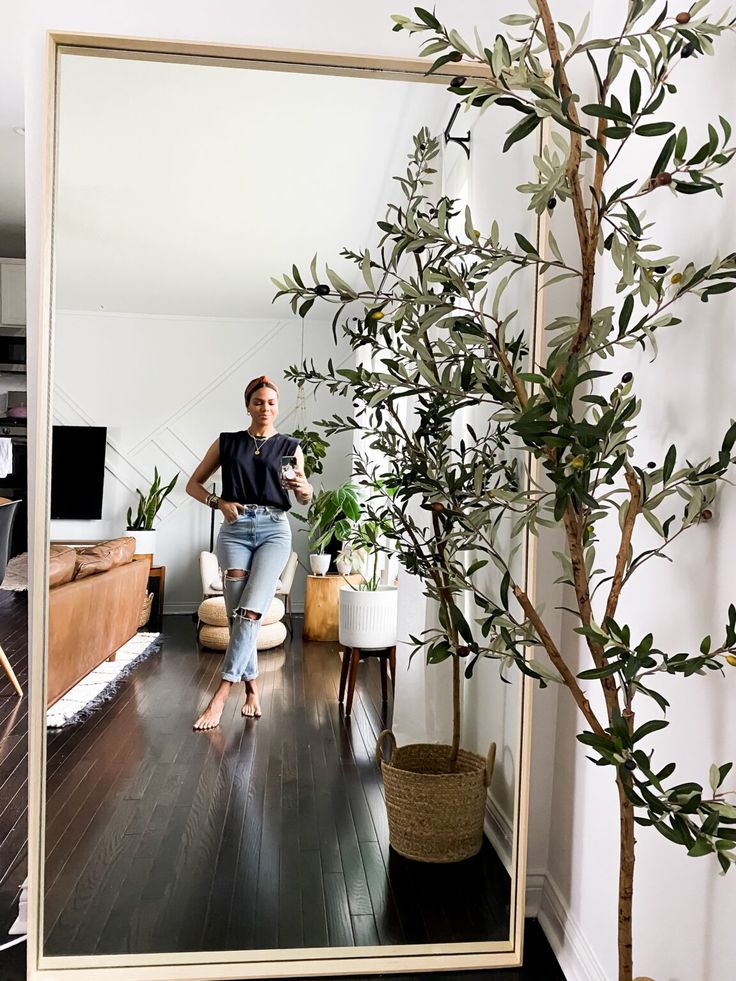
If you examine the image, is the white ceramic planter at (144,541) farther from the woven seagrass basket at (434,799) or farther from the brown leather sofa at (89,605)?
the woven seagrass basket at (434,799)

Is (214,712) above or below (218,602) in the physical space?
below

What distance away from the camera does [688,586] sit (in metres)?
1.48

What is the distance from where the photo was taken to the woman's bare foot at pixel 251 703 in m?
2.07

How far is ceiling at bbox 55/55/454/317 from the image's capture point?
1.98 m

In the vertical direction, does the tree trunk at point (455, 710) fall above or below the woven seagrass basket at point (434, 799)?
above

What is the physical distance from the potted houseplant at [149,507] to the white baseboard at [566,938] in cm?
132

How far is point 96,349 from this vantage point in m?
2.04

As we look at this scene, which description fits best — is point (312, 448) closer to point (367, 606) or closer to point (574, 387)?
point (367, 606)

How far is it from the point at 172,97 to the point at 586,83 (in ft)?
3.19

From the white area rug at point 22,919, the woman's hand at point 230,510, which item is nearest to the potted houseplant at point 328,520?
the woman's hand at point 230,510

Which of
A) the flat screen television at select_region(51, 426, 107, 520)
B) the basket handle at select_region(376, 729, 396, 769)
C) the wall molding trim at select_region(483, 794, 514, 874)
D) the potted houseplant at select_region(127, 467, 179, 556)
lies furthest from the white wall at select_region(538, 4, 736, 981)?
the flat screen television at select_region(51, 426, 107, 520)

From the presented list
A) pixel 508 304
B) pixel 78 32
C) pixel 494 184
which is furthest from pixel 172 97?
pixel 508 304

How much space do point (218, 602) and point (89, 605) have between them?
1.00ft

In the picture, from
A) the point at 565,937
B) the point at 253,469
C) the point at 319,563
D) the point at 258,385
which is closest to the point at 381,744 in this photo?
the point at 319,563
